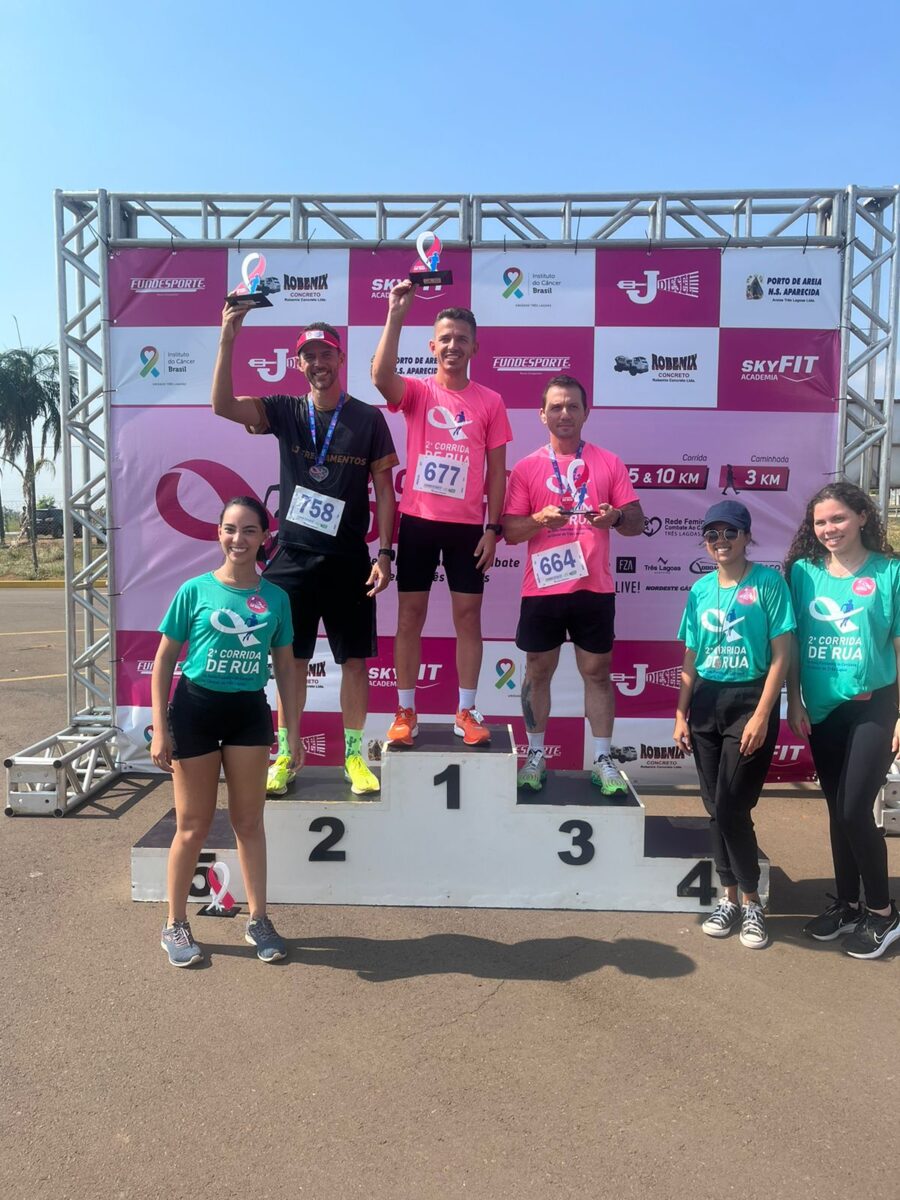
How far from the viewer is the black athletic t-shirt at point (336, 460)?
3.46 metres

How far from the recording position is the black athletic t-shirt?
3.46 metres

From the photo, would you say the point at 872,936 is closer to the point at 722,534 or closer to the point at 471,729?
the point at 722,534

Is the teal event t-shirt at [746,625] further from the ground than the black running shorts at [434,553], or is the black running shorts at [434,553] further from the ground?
the black running shorts at [434,553]

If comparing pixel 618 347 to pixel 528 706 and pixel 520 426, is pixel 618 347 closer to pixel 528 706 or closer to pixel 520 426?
pixel 520 426

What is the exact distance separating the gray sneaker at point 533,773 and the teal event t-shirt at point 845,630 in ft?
3.81

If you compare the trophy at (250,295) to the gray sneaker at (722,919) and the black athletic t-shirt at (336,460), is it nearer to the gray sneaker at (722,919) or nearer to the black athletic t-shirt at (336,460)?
the black athletic t-shirt at (336,460)

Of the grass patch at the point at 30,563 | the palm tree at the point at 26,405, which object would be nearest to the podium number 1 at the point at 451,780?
the grass patch at the point at 30,563

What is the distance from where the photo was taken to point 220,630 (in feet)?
9.37

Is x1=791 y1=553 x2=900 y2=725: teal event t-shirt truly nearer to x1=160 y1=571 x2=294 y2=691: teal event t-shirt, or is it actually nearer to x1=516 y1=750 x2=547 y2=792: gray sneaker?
x1=516 y1=750 x2=547 y2=792: gray sneaker

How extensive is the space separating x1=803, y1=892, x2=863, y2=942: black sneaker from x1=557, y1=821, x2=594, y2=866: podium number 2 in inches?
35.3

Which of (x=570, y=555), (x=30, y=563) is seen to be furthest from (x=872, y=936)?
(x=30, y=563)

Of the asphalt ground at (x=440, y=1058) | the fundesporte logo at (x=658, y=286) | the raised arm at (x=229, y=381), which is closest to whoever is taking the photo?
→ the asphalt ground at (x=440, y=1058)

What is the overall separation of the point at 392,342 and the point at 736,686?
1.91 m

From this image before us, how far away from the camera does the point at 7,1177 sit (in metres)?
1.98
